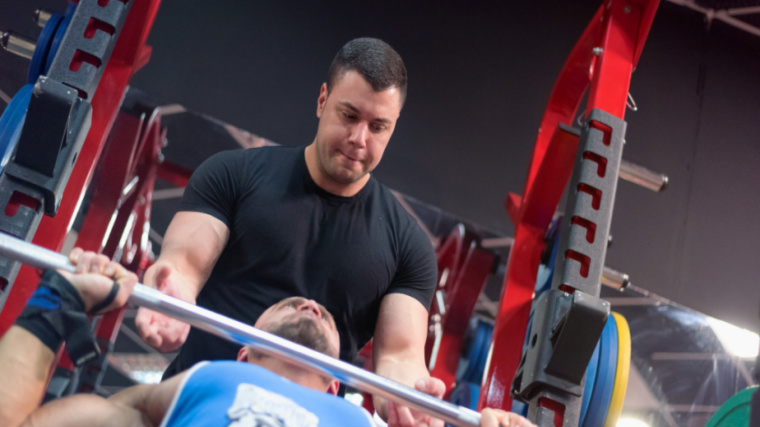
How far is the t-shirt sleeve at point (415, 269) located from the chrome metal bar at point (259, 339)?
0.60 meters

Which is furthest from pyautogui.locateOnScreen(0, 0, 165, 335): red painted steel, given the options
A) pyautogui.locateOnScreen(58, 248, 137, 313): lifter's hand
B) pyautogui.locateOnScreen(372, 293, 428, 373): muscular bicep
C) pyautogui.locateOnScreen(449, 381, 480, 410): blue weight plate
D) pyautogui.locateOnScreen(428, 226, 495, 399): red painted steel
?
pyautogui.locateOnScreen(449, 381, 480, 410): blue weight plate

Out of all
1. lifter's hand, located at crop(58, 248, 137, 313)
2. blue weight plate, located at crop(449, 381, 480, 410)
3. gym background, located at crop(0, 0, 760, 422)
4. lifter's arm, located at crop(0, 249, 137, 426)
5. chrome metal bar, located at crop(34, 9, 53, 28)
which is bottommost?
lifter's arm, located at crop(0, 249, 137, 426)

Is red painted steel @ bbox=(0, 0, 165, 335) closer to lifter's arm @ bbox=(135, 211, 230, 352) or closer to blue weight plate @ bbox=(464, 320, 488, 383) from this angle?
lifter's arm @ bbox=(135, 211, 230, 352)

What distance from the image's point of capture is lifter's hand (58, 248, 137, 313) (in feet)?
4.79

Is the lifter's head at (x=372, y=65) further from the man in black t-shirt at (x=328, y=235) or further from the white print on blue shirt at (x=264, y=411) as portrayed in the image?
the white print on blue shirt at (x=264, y=411)

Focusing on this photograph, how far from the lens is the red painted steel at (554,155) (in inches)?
94.9

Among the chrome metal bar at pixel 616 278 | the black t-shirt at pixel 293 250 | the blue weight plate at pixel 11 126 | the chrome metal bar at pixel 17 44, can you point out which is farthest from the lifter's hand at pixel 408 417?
the chrome metal bar at pixel 17 44

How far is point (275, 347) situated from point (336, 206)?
723 mm

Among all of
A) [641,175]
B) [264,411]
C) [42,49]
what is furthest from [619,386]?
[42,49]

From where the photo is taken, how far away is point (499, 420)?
1.66m

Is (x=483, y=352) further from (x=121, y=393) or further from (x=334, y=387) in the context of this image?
(x=121, y=393)

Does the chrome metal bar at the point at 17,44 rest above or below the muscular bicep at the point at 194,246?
above

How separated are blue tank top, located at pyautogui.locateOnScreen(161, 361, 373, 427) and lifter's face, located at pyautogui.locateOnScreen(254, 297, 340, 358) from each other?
25 centimetres

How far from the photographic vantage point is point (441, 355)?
3.80 m
